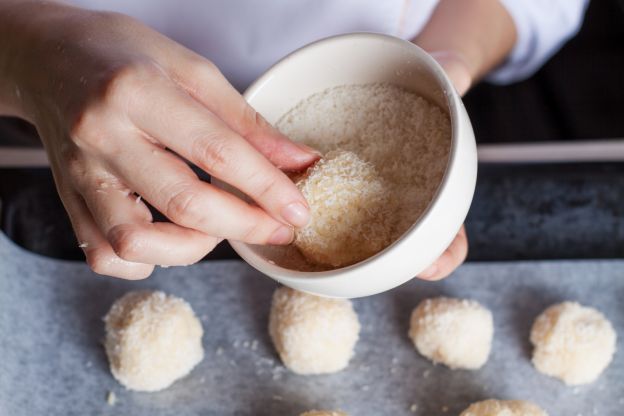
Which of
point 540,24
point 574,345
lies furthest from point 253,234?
point 540,24

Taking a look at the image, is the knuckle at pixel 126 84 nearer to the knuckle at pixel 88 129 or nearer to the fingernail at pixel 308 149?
the knuckle at pixel 88 129

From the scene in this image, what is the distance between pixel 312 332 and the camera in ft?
3.40

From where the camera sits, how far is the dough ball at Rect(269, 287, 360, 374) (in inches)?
40.6

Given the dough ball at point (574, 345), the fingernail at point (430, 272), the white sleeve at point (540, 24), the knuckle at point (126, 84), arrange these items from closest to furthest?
the knuckle at point (126, 84) < the fingernail at point (430, 272) < the dough ball at point (574, 345) < the white sleeve at point (540, 24)

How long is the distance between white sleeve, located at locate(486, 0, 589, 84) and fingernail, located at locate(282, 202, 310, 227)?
747 millimetres

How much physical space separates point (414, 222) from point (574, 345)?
1.48 feet

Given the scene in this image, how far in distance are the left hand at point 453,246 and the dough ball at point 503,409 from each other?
0.59ft

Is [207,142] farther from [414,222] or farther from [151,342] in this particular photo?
[151,342]

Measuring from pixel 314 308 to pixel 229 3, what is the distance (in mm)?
498

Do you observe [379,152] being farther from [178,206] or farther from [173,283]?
[173,283]

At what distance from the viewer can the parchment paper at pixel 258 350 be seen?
104 centimetres

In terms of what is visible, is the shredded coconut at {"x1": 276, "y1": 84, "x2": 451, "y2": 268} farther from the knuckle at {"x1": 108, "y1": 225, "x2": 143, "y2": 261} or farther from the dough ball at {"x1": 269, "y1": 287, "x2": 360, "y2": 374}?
the dough ball at {"x1": 269, "y1": 287, "x2": 360, "y2": 374}

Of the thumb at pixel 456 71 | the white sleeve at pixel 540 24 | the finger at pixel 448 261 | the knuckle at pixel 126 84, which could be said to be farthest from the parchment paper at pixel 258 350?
the knuckle at pixel 126 84

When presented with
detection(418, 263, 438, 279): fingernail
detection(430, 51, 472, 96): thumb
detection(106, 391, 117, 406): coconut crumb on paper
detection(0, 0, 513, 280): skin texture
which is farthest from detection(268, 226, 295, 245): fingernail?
detection(106, 391, 117, 406): coconut crumb on paper
